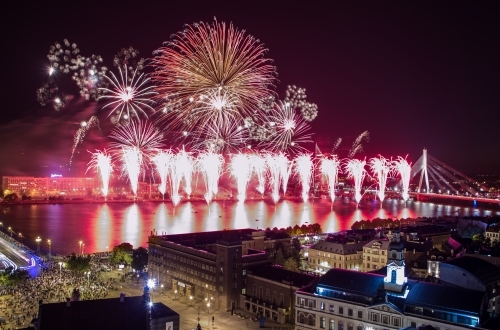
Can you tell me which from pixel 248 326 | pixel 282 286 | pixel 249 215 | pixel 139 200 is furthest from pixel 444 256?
pixel 139 200

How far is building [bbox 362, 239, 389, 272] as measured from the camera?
18281 mm

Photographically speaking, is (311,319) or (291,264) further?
(291,264)

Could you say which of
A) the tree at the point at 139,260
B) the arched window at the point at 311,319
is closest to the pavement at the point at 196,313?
the arched window at the point at 311,319

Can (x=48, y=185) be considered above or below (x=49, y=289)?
above

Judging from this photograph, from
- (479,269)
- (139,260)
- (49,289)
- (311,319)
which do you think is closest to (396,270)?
(311,319)

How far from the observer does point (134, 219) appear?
1425 inches

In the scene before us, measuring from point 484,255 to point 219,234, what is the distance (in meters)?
9.20

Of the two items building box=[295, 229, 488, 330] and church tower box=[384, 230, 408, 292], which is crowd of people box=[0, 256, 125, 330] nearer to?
building box=[295, 229, 488, 330]

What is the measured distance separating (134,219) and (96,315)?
29.0 metres

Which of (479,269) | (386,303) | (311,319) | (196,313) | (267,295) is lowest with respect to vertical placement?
(196,313)

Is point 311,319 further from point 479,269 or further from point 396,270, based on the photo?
point 479,269

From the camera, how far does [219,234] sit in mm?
19859

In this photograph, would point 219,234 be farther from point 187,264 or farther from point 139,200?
point 139,200

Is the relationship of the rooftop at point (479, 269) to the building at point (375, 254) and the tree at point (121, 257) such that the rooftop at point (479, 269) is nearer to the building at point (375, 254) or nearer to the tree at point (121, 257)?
the building at point (375, 254)
